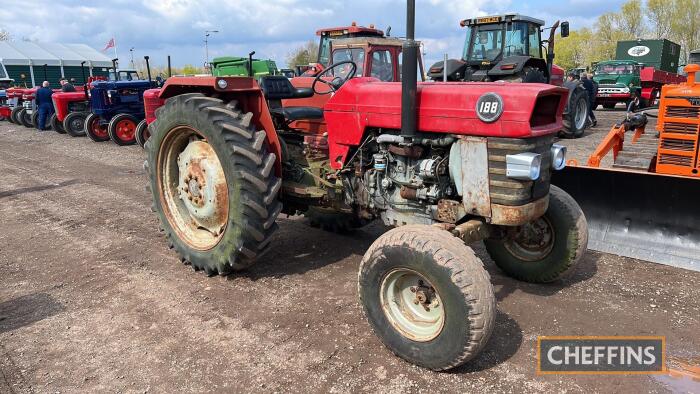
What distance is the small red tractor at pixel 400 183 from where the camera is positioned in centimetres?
263

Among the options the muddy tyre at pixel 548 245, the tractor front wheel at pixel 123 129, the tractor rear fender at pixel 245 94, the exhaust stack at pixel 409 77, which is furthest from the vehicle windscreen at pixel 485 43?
the exhaust stack at pixel 409 77

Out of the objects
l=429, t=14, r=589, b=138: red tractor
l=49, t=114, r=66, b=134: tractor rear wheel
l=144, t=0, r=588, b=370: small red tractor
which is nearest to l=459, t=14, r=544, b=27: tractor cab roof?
l=429, t=14, r=589, b=138: red tractor

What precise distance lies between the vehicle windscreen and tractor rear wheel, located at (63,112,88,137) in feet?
33.6

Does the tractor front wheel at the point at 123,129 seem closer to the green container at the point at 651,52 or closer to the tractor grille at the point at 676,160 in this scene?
the tractor grille at the point at 676,160

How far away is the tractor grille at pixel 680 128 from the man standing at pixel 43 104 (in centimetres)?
1596

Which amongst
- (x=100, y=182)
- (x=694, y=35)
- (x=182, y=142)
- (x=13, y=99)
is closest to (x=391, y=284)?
(x=182, y=142)

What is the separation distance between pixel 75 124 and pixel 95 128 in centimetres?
136

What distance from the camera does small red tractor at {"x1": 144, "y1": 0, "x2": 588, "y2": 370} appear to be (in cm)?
263

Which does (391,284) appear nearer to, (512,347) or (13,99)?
(512,347)

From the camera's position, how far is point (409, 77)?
112 inches

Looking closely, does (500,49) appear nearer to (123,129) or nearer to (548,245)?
(548,245)

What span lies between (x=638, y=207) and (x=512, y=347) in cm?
208

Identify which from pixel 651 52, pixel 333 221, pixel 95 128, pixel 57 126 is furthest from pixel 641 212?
Answer: pixel 651 52

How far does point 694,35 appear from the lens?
40250 mm
